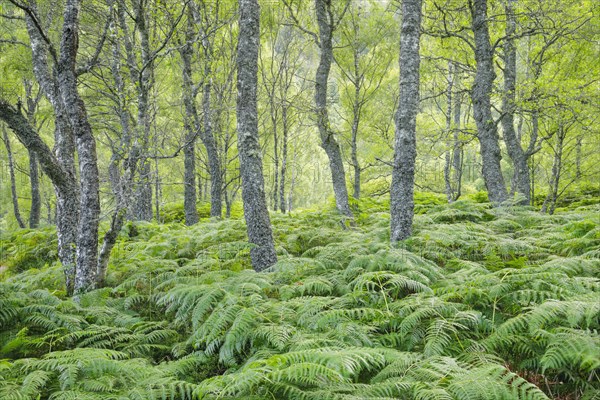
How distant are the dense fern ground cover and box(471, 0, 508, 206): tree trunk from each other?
291cm

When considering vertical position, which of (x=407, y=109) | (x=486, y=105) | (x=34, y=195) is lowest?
(x=34, y=195)

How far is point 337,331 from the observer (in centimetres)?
300

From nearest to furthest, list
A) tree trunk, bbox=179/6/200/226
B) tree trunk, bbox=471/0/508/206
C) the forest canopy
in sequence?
1. the forest canopy
2. tree trunk, bbox=471/0/508/206
3. tree trunk, bbox=179/6/200/226

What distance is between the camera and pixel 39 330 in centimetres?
391

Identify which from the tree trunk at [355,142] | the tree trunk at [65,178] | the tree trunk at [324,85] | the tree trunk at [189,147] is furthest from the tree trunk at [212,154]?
the tree trunk at [355,142]

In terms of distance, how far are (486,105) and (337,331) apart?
7378 mm

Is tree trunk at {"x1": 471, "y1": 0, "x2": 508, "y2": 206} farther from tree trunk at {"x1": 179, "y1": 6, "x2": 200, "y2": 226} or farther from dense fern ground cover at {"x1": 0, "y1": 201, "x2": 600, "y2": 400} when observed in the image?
tree trunk at {"x1": 179, "y1": 6, "x2": 200, "y2": 226}

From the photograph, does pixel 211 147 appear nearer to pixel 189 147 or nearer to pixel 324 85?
pixel 189 147

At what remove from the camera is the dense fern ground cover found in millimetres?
2293

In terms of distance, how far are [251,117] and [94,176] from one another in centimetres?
244

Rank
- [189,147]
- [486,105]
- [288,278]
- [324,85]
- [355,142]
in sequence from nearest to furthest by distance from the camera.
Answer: [288,278]
[486,105]
[324,85]
[189,147]
[355,142]

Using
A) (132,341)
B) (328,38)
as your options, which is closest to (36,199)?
(328,38)

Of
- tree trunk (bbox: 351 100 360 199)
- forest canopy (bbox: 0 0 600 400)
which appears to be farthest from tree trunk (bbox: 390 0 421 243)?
tree trunk (bbox: 351 100 360 199)

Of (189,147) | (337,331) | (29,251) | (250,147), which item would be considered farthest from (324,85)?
(29,251)
